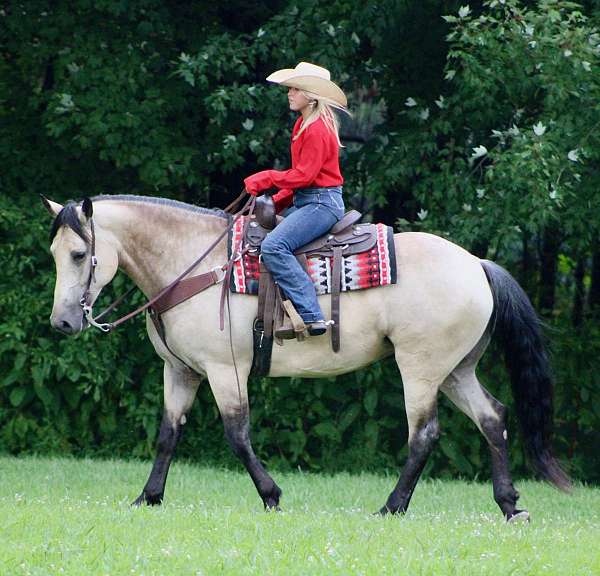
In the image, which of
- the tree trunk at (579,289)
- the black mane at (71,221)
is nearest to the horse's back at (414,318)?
the black mane at (71,221)

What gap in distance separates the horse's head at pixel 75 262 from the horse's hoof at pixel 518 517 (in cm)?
318

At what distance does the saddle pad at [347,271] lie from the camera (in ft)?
25.9

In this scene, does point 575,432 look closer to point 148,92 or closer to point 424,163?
point 424,163

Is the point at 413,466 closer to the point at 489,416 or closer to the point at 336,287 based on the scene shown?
the point at 489,416

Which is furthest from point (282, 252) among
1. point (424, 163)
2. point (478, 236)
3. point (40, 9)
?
point (40, 9)

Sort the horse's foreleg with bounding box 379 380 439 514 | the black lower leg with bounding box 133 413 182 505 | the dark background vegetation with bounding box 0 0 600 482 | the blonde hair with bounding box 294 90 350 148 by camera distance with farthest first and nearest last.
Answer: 1. the dark background vegetation with bounding box 0 0 600 482
2. the black lower leg with bounding box 133 413 182 505
3. the horse's foreleg with bounding box 379 380 439 514
4. the blonde hair with bounding box 294 90 350 148

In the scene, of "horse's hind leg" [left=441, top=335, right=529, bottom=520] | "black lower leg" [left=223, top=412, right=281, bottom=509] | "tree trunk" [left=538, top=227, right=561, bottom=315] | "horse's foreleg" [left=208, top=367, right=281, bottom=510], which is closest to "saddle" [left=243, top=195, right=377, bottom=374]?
"horse's foreleg" [left=208, top=367, right=281, bottom=510]

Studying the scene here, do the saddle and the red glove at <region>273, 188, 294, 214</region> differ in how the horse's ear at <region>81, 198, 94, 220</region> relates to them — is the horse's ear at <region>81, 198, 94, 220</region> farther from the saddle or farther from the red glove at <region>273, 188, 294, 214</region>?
the red glove at <region>273, 188, 294, 214</region>

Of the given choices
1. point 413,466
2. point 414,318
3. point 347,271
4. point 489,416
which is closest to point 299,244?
point 347,271

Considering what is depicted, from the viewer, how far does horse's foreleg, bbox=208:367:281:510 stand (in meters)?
7.80

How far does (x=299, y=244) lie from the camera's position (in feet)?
25.6

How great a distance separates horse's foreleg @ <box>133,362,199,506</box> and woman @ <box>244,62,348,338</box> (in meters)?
0.92

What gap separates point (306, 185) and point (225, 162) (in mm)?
4868

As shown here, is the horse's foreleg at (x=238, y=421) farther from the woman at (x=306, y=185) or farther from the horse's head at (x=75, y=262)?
the horse's head at (x=75, y=262)
